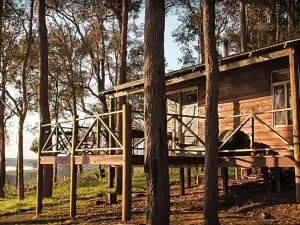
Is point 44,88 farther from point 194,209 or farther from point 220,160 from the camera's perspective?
point 220,160

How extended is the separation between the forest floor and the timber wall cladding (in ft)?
5.17

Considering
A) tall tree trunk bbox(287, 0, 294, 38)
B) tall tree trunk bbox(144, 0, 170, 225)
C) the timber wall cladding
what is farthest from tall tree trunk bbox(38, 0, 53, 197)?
tall tree trunk bbox(287, 0, 294, 38)

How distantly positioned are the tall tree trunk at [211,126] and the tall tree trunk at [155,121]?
5.20 ft

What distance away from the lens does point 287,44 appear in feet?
33.0

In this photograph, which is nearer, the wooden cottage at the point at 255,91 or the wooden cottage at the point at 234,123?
the wooden cottage at the point at 234,123

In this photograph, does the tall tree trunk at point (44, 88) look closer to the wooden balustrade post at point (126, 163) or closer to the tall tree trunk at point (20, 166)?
the tall tree trunk at point (20, 166)

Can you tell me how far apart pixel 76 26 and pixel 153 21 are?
72.9 feet

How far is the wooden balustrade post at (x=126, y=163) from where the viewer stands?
948cm

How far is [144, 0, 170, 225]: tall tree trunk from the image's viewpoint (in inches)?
288

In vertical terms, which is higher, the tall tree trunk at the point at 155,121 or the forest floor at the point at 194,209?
the tall tree trunk at the point at 155,121

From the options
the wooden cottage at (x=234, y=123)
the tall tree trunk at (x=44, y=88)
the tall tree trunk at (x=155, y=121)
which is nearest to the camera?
the tall tree trunk at (x=155, y=121)

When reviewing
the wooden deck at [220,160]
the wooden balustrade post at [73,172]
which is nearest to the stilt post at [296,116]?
the wooden deck at [220,160]

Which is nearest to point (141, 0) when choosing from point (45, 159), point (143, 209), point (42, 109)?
point (42, 109)

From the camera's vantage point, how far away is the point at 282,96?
472 inches
